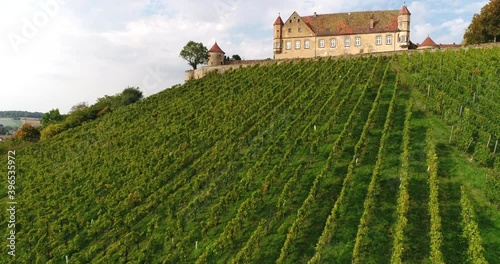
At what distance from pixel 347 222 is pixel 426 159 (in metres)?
7.26

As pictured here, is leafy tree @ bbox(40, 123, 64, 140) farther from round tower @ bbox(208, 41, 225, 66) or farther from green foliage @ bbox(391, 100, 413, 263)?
green foliage @ bbox(391, 100, 413, 263)

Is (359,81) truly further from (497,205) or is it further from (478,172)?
(497,205)

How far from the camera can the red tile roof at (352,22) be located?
190 feet

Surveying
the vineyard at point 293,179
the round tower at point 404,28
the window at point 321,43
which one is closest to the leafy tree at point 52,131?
the vineyard at point 293,179

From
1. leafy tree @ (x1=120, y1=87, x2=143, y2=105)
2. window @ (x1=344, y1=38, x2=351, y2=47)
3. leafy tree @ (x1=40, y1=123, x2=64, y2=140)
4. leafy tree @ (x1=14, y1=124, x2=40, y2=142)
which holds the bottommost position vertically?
leafy tree @ (x1=14, y1=124, x2=40, y2=142)

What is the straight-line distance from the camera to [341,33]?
59562 millimetres

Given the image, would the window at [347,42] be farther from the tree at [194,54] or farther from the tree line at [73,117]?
the tree line at [73,117]

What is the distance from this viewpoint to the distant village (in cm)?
5697

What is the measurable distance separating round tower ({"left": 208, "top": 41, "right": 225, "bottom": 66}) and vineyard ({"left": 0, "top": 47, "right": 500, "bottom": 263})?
20644mm

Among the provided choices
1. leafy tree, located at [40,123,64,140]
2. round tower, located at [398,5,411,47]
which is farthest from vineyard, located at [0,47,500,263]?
round tower, located at [398,5,411,47]

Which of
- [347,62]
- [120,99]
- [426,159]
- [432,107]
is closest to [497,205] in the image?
[426,159]

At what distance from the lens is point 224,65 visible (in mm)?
58094

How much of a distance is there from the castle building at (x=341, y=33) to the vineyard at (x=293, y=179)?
15814 millimetres

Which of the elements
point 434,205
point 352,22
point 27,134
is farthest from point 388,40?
point 27,134
